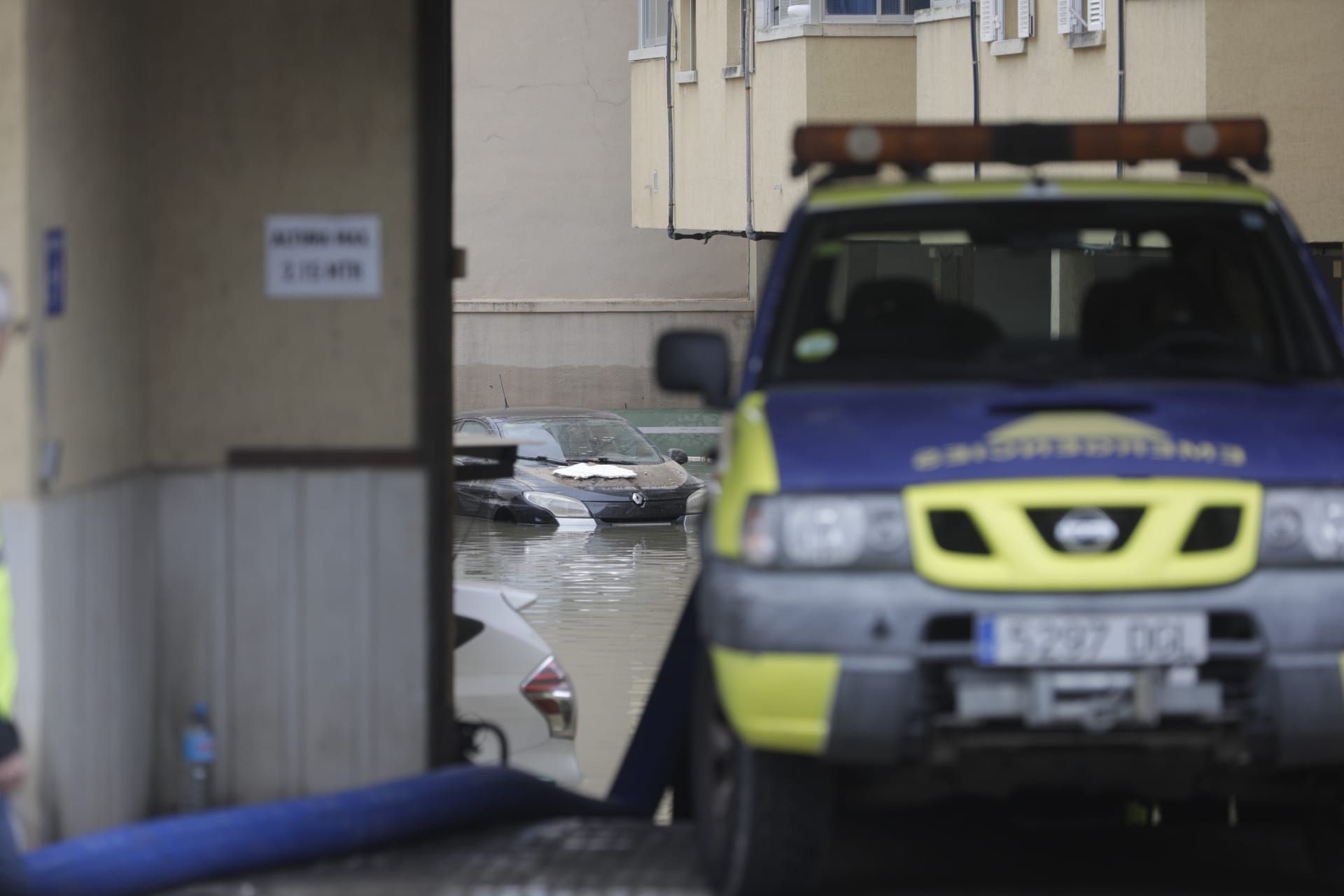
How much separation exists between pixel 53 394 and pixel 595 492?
69.9 feet

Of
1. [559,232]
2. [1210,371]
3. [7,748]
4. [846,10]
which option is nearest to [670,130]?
[846,10]

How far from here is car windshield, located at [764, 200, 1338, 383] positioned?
700cm

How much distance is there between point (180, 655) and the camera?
7820mm

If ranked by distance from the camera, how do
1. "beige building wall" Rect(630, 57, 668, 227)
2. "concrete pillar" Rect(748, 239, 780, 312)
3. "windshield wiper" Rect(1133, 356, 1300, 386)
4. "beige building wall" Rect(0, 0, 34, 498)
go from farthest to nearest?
"concrete pillar" Rect(748, 239, 780, 312) < "beige building wall" Rect(630, 57, 668, 227) < "windshield wiper" Rect(1133, 356, 1300, 386) < "beige building wall" Rect(0, 0, 34, 498)

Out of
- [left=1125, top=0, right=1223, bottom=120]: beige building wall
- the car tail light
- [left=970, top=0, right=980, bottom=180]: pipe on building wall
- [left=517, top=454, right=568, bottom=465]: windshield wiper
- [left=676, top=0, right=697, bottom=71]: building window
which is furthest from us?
[left=676, top=0, right=697, bottom=71]: building window

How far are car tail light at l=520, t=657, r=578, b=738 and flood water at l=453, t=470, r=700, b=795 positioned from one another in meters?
1.92

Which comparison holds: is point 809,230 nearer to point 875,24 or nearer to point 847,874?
point 847,874

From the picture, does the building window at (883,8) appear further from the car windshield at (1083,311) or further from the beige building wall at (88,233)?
the beige building wall at (88,233)

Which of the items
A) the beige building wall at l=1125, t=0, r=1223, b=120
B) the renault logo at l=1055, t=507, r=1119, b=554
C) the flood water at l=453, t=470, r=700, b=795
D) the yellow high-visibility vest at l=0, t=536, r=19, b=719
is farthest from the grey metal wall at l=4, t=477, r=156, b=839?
the beige building wall at l=1125, t=0, r=1223, b=120

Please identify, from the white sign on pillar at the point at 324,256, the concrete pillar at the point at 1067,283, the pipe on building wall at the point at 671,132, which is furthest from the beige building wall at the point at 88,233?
the pipe on building wall at the point at 671,132

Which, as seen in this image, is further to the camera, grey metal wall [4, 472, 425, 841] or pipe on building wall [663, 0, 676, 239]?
pipe on building wall [663, 0, 676, 239]

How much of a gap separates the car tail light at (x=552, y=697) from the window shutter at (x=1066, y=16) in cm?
1392

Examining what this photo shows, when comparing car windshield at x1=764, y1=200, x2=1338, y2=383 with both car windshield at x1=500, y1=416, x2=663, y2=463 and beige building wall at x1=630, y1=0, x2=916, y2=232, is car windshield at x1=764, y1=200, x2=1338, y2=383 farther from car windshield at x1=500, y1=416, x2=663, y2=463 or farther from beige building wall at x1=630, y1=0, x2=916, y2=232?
car windshield at x1=500, y1=416, x2=663, y2=463

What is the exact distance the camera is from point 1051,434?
617 centimetres
